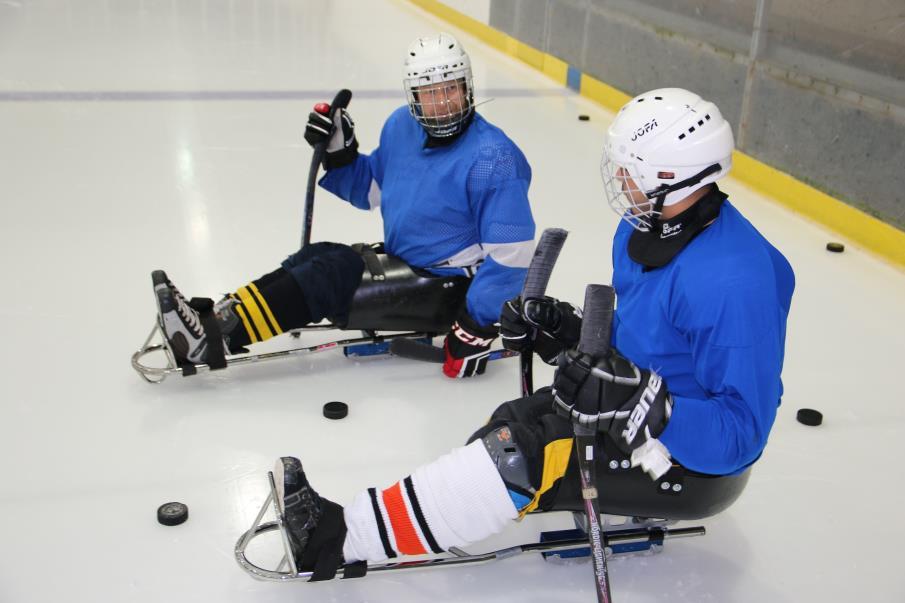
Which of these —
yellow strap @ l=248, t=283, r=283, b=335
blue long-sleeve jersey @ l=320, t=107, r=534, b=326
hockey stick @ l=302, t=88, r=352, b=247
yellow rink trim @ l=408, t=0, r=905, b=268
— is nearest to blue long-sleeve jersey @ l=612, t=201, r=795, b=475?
blue long-sleeve jersey @ l=320, t=107, r=534, b=326

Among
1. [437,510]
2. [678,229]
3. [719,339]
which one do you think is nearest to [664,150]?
[678,229]

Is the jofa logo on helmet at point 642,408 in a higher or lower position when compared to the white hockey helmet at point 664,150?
lower

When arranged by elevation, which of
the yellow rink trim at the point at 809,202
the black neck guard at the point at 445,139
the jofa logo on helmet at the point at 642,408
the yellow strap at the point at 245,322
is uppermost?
the black neck guard at the point at 445,139

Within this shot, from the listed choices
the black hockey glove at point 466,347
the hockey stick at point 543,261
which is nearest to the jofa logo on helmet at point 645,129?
the hockey stick at point 543,261

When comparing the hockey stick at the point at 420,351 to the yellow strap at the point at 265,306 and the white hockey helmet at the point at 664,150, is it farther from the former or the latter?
the white hockey helmet at the point at 664,150

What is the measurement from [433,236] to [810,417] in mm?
1118

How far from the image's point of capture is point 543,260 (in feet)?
6.70

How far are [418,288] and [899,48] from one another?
222 cm

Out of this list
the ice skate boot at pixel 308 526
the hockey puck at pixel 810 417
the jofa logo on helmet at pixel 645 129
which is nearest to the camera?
the jofa logo on helmet at pixel 645 129

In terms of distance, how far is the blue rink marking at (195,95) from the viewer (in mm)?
5859

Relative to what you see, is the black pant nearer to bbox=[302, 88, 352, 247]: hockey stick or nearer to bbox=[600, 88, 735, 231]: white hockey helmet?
bbox=[600, 88, 735, 231]: white hockey helmet

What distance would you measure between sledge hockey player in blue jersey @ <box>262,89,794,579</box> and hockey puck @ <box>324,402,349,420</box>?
0.75m

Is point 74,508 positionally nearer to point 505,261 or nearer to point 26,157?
point 505,261

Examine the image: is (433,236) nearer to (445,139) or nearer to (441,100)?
(445,139)
